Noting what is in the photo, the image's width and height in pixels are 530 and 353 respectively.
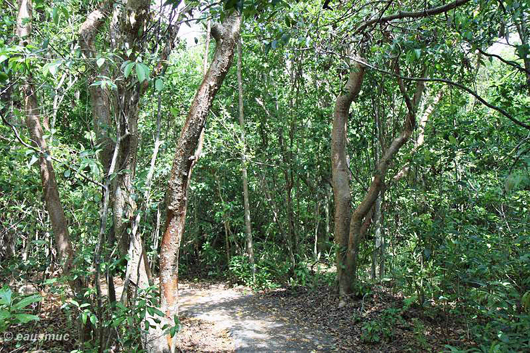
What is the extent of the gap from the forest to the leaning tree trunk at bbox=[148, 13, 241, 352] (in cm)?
2

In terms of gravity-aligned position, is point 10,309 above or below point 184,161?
below

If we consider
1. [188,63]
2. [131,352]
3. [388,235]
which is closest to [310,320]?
[388,235]

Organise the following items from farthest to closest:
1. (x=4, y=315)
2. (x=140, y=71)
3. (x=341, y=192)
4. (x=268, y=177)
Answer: (x=268, y=177), (x=341, y=192), (x=140, y=71), (x=4, y=315)

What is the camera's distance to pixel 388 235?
686 cm

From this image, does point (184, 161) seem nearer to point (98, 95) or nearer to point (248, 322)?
point (98, 95)

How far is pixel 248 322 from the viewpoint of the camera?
610cm

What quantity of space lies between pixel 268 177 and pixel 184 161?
19.8 feet

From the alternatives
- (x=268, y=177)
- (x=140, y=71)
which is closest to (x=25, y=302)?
(x=140, y=71)

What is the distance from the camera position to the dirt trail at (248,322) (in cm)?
507

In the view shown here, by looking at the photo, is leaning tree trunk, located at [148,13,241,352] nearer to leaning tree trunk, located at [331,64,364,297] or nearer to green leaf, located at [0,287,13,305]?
green leaf, located at [0,287,13,305]

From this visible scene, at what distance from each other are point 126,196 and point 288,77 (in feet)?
19.8

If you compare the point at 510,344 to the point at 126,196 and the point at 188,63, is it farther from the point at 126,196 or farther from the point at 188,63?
the point at 188,63

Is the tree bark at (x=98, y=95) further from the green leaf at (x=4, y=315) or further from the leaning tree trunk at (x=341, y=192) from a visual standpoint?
the leaning tree trunk at (x=341, y=192)

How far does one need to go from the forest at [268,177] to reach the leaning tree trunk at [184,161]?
2 cm
